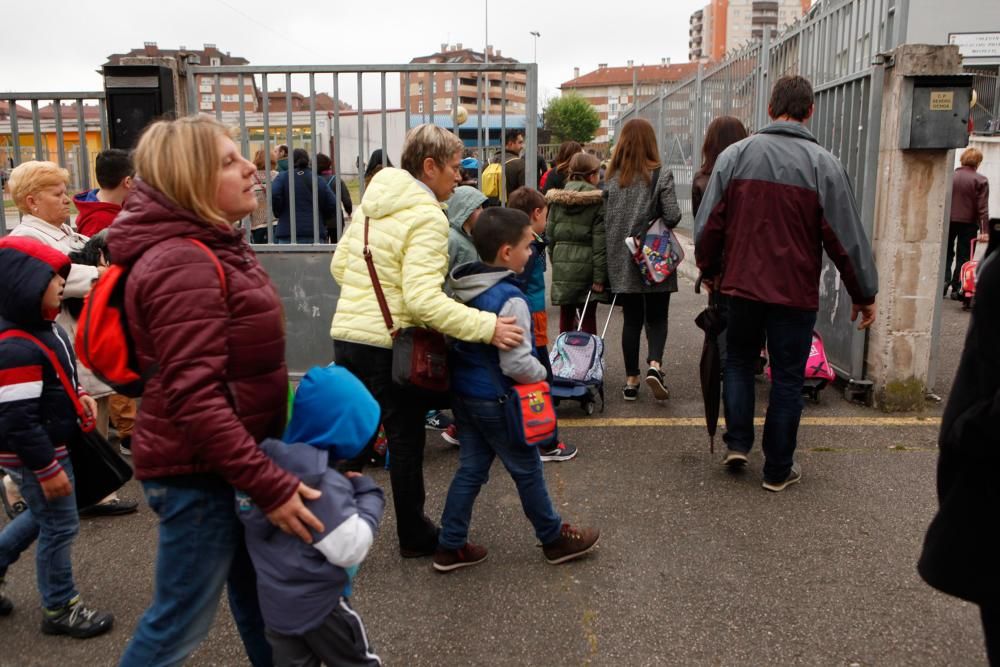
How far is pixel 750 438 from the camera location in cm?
462

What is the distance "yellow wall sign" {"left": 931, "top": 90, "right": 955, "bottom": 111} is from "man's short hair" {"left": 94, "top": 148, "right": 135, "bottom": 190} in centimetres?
473

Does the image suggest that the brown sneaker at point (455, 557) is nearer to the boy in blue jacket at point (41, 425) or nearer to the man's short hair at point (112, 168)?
the boy in blue jacket at point (41, 425)

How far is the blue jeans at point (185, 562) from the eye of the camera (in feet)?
7.07

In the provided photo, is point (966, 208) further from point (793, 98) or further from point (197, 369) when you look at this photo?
point (197, 369)

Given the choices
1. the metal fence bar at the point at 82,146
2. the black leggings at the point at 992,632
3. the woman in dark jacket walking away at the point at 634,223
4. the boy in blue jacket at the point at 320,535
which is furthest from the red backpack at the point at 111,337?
the metal fence bar at the point at 82,146

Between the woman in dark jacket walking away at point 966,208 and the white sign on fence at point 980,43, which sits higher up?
the white sign on fence at point 980,43

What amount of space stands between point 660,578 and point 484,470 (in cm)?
85

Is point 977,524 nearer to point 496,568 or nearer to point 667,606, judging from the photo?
point 667,606

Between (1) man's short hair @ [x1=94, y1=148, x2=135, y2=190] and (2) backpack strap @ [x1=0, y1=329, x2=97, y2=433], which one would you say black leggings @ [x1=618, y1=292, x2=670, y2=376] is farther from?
(2) backpack strap @ [x1=0, y1=329, x2=97, y2=433]

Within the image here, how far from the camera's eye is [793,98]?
4383 millimetres

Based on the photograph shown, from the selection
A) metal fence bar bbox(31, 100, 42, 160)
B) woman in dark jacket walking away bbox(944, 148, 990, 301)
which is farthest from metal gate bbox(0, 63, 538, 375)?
woman in dark jacket walking away bbox(944, 148, 990, 301)

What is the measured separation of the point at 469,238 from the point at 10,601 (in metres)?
2.43

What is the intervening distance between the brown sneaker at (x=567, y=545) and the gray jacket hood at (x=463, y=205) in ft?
Answer: 4.80


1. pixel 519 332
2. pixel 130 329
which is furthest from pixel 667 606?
pixel 130 329
